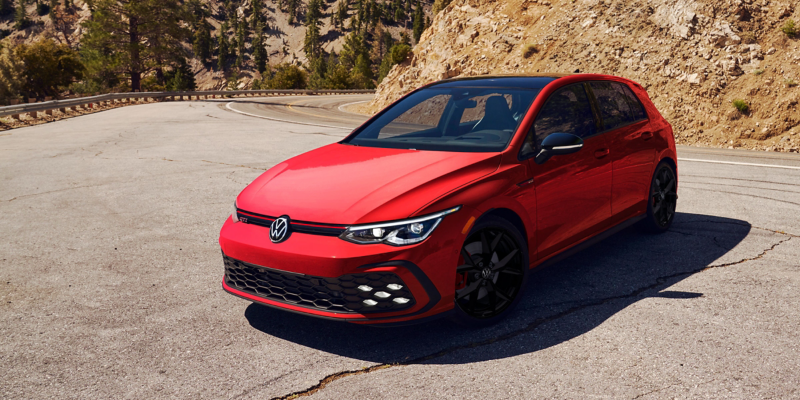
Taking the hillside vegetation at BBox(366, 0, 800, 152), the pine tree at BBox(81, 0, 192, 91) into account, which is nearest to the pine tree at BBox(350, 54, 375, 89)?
the pine tree at BBox(81, 0, 192, 91)

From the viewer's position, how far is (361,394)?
10.8 ft

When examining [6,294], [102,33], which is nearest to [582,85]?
[6,294]

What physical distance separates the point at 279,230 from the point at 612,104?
3.45 metres

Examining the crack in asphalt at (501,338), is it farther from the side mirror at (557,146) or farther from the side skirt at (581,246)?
the side mirror at (557,146)

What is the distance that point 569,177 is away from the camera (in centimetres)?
476

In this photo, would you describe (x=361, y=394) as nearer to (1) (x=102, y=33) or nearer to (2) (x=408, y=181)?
(2) (x=408, y=181)

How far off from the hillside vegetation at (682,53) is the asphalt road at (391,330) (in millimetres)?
12385

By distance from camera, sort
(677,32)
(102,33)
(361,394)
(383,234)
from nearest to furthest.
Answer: (361,394) < (383,234) < (677,32) < (102,33)

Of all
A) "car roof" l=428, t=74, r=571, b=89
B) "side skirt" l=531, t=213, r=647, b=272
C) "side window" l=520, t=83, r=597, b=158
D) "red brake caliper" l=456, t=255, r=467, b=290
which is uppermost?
"car roof" l=428, t=74, r=571, b=89

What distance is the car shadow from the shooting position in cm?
388

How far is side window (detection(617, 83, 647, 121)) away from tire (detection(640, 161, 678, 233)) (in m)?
0.58

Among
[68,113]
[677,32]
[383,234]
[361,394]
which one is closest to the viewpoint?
[361,394]

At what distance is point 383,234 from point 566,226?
1.85m

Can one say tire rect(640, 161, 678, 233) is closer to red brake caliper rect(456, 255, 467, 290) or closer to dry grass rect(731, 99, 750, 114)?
red brake caliper rect(456, 255, 467, 290)
